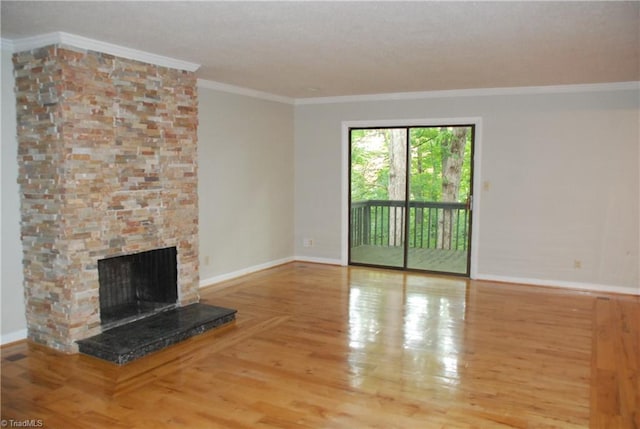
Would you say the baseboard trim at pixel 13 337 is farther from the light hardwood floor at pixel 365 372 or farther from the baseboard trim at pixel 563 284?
the baseboard trim at pixel 563 284

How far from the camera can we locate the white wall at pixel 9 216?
154 inches

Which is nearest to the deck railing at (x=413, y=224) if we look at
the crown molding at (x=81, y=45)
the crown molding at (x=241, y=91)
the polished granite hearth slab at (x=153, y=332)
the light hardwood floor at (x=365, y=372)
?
the light hardwood floor at (x=365, y=372)

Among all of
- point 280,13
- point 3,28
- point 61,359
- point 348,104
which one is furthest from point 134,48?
point 348,104

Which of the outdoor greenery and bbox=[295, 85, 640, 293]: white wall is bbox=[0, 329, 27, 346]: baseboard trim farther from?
bbox=[295, 85, 640, 293]: white wall

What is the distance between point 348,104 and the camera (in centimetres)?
704

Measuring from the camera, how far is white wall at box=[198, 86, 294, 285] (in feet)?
19.0

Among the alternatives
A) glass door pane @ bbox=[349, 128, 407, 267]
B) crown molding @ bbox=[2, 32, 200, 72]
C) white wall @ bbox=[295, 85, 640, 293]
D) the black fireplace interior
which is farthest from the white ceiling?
the black fireplace interior

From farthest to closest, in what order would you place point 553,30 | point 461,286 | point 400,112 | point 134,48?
point 400,112
point 461,286
point 134,48
point 553,30

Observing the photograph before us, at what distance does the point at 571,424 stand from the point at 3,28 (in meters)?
4.54

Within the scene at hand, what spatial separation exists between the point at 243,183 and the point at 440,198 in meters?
2.63

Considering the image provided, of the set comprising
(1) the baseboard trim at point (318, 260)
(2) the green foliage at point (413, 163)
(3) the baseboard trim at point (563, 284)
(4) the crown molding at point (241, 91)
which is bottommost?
(3) the baseboard trim at point (563, 284)

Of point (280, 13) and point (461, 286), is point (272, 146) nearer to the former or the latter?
point (461, 286)

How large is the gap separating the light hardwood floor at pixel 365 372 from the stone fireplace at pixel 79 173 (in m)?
0.47

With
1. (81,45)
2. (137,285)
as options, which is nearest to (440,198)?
(137,285)
